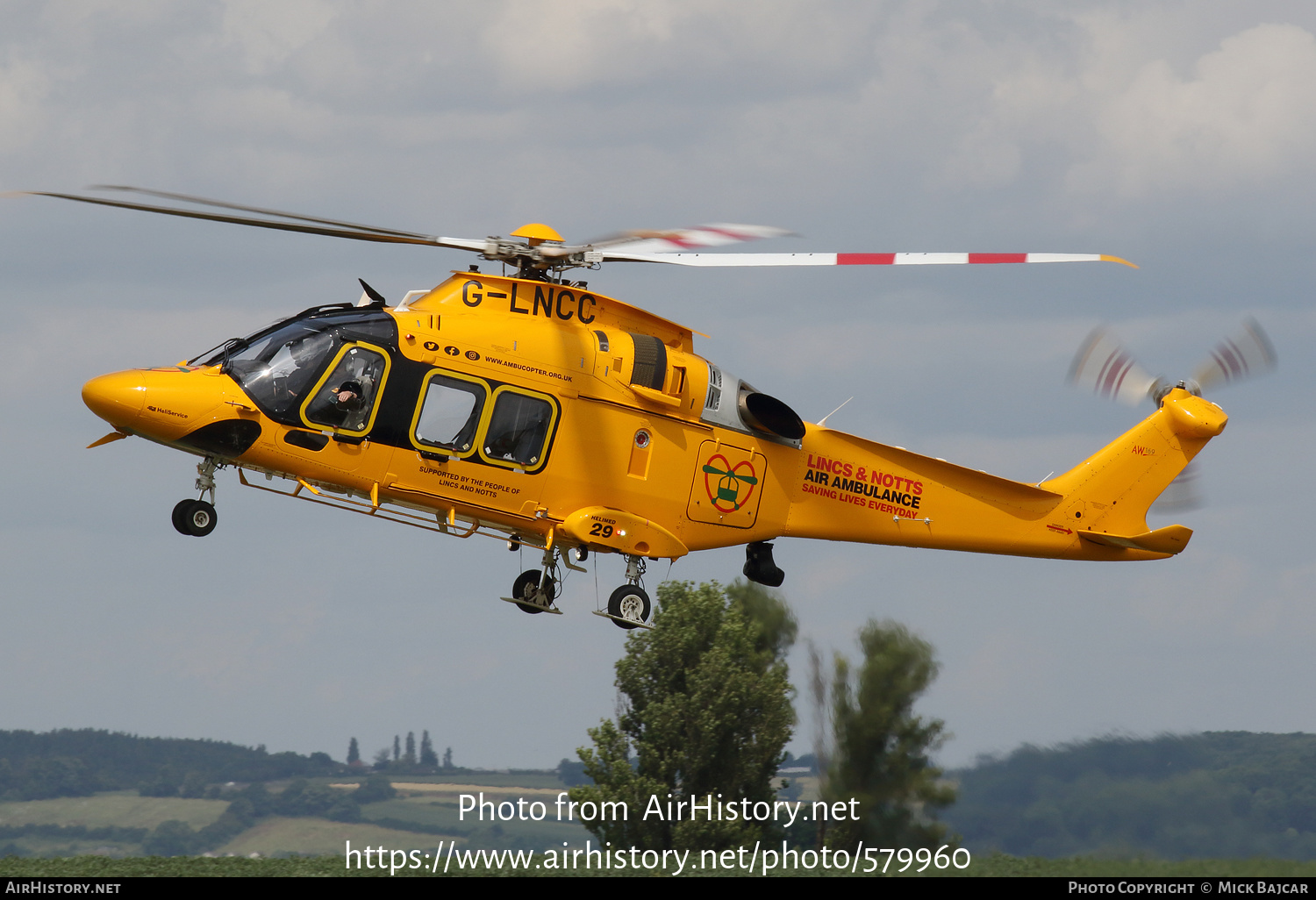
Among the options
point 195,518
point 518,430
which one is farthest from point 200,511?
point 518,430

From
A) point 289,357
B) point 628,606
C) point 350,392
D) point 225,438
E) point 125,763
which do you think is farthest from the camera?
point 125,763

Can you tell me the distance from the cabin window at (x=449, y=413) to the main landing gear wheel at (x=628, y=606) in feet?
8.97

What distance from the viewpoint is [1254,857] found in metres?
17.0

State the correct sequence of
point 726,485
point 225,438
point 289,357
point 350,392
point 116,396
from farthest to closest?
point 726,485 → point 350,392 → point 289,357 → point 225,438 → point 116,396

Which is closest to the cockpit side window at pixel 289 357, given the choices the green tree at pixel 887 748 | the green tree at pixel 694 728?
the green tree at pixel 887 748

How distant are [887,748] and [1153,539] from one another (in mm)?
4928

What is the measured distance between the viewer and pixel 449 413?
1730cm

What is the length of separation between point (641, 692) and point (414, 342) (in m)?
22.4

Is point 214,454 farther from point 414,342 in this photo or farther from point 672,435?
point 672,435

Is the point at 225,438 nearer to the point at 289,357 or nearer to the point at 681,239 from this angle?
the point at 289,357

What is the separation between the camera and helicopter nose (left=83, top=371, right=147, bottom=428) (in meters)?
16.0

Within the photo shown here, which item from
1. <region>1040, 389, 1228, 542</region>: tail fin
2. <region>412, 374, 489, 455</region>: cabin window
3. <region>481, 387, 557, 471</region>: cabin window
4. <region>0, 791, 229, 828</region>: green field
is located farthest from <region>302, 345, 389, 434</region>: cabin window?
<region>0, 791, 229, 828</region>: green field

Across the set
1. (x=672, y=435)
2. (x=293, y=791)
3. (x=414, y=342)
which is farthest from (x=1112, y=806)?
(x=293, y=791)
